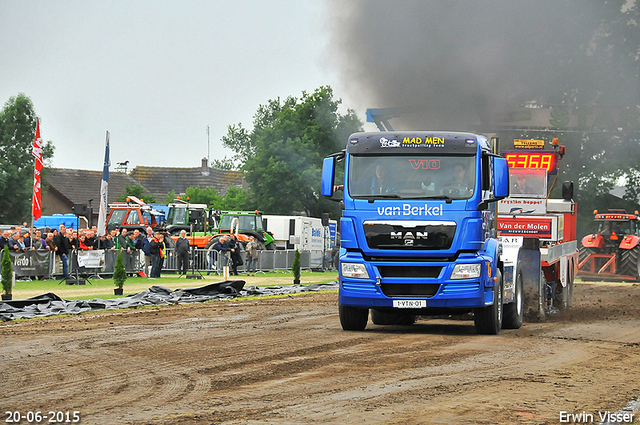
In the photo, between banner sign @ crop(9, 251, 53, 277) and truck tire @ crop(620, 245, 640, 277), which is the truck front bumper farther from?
truck tire @ crop(620, 245, 640, 277)

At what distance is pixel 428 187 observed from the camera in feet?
43.8

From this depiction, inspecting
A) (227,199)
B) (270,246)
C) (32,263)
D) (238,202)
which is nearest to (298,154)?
(238,202)

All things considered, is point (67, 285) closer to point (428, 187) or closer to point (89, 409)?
point (428, 187)

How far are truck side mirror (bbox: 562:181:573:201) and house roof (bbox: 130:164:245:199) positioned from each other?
232 feet

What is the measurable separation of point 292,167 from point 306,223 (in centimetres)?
1360

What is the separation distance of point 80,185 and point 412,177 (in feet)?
220

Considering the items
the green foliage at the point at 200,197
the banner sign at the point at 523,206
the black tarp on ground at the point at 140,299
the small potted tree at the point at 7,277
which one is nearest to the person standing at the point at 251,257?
the black tarp on ground at the point at 140,299

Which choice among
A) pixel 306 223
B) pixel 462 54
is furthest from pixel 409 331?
pixel 306 223

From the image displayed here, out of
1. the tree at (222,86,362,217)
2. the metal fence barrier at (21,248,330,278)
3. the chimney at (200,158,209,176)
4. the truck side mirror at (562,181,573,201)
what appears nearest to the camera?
the truck side mirror at (562,181,573,201)

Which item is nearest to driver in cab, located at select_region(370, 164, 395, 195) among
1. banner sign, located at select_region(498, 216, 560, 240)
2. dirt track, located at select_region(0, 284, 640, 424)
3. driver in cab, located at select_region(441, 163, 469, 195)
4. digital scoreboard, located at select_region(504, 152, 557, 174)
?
driver in cab, located at select_region(441, 163, 469, 195)

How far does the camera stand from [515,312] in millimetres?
15305

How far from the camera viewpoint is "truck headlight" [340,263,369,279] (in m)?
13.4

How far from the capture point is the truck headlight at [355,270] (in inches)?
528

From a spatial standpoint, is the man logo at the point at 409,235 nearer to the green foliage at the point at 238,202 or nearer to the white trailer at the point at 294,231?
the white trailer at the point at 294,231
